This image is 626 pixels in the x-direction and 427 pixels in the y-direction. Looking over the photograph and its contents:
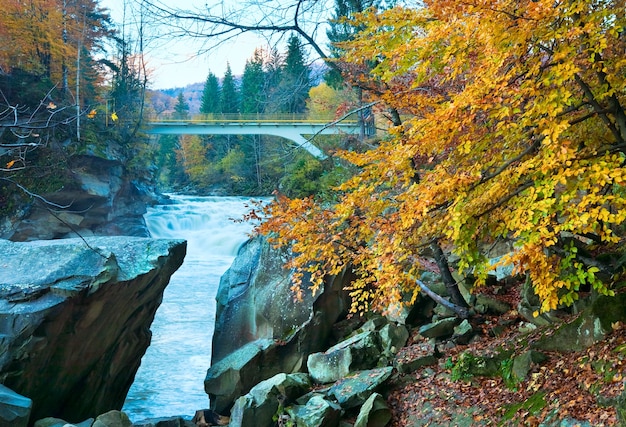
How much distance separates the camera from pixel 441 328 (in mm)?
7512

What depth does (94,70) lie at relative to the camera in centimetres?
2647

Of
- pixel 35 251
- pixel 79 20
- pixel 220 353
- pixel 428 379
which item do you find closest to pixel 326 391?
pixel 428 379

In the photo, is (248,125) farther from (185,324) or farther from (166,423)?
(166,423)

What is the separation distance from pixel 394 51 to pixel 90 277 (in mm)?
6009

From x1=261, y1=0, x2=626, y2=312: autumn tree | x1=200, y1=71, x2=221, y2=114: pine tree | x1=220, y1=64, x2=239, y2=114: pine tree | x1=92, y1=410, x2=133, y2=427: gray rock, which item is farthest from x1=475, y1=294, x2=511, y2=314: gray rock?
x1=200, y1=71, x2=221, y2=114: pine tree

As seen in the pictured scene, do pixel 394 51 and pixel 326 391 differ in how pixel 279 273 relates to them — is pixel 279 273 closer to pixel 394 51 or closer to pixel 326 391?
pixel 326 391

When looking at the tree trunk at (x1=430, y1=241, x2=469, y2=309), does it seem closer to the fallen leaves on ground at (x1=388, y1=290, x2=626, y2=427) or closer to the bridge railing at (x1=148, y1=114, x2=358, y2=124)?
the fallen leaves on ground at (x1=388, y1=290, x2=626, y2=427)

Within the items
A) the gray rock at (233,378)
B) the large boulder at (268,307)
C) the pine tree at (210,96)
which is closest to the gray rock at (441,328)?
the large boulder at (268,307)

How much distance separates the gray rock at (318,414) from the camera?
6090 millimetres

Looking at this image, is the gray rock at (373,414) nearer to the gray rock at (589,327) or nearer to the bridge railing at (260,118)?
the gray rock at (589,327)

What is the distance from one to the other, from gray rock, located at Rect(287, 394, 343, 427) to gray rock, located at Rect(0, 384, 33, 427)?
3524mm

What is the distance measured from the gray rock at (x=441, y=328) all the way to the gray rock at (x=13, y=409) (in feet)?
19.0

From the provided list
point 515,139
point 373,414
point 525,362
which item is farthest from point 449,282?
point 515,139

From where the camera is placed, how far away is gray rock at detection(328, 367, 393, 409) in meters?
6.46
